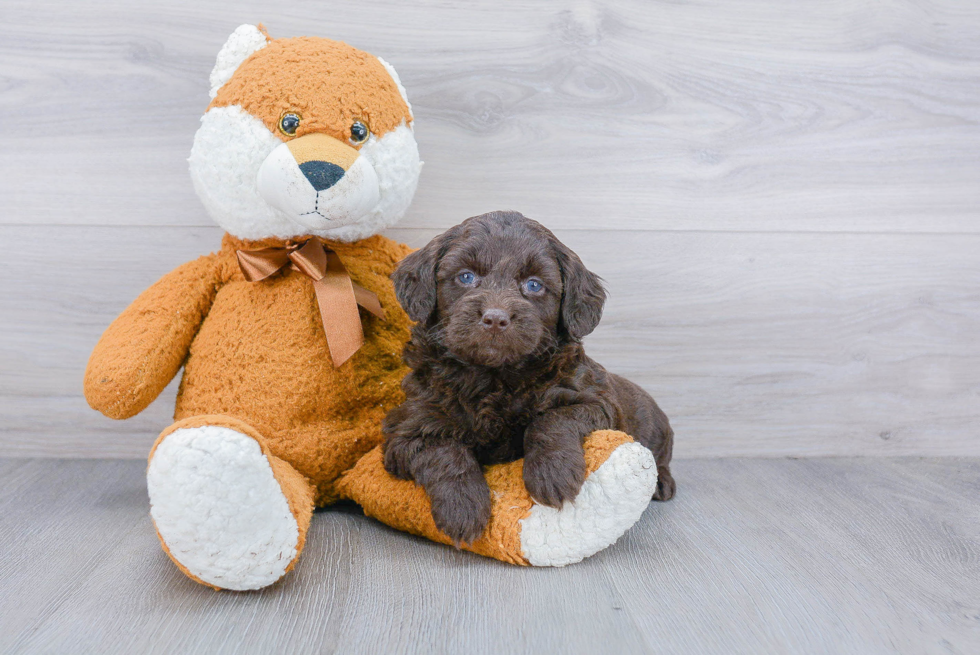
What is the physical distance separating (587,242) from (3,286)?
57.4 inches

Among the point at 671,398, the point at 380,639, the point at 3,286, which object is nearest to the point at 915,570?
the point at 671,398

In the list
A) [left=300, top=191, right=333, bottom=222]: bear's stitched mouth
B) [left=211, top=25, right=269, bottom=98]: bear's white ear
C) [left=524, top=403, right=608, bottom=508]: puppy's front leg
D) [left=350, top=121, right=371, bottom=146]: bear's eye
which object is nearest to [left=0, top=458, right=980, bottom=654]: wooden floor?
[left=524, top=403, right=608, bottom=508]: puppy's front leg

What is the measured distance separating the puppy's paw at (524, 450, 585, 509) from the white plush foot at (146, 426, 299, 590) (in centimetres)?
41

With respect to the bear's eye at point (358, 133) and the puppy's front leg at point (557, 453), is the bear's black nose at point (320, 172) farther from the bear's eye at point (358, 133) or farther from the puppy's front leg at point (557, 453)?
the puppy's front leg at point (557, 453)

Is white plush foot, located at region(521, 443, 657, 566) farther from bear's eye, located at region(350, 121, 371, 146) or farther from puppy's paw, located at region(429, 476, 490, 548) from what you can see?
bear's eye, located at region(350, 121, 371, 146)

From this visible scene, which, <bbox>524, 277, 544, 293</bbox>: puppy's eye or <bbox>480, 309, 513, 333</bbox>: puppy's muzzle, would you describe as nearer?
<bbox>480, 309, 513, 333</bbox>: puppy's muzzle

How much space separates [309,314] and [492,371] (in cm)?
42

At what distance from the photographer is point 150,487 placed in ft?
3.52

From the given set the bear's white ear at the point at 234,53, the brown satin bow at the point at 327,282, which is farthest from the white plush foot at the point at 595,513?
the bear's white ear at the point at 234,53

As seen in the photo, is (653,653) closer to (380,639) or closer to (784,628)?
(784,628)

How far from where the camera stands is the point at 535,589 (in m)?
1.17

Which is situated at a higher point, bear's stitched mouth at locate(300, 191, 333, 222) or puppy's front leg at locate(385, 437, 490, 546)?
bear's stitched mouth at locate(300, 191, 333, 222)

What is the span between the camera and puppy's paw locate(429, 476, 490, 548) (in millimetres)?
1208

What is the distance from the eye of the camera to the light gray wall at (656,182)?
5.91ft
